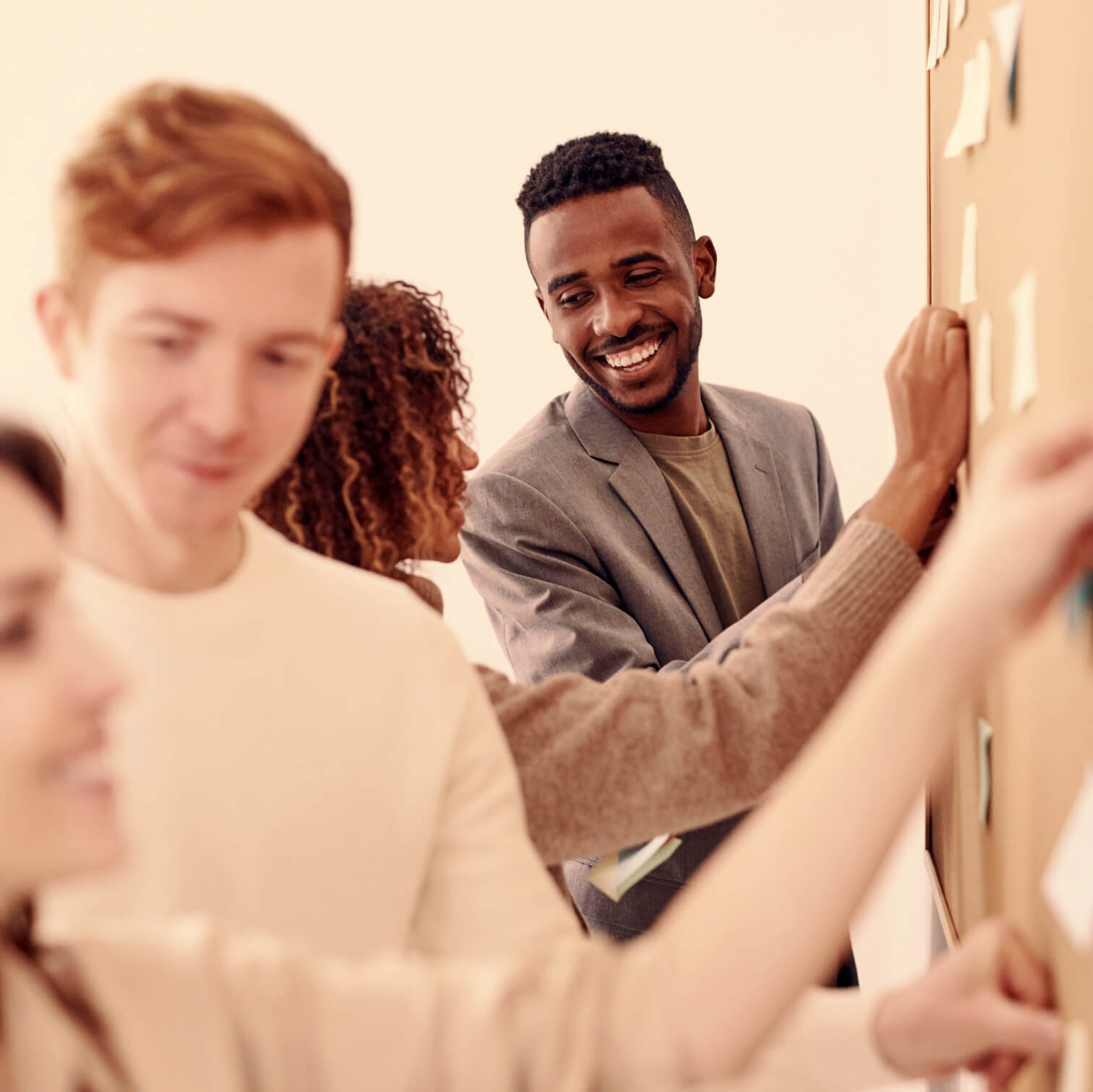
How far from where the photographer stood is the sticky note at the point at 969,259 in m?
0.97

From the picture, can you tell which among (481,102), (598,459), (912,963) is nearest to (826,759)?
(598,459)

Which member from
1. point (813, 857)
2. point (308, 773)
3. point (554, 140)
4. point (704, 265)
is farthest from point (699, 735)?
point (554, 140)

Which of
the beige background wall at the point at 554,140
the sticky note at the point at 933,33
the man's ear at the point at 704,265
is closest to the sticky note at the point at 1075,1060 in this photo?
the sticky note at the point at 933,33

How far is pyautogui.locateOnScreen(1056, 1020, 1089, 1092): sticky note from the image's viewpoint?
60 cm

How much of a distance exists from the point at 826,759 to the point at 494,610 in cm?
103

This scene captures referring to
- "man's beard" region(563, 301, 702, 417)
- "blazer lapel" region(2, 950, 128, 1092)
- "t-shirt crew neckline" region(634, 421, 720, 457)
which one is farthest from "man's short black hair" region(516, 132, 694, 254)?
"blazer lapel" region(2, 950, 128, 1092)

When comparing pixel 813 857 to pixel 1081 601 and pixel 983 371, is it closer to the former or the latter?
pixel 1081 601

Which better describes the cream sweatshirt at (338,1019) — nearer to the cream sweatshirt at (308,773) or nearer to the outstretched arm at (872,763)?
the outstretched arm at (872,763)

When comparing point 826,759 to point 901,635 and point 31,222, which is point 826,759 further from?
point 31,222

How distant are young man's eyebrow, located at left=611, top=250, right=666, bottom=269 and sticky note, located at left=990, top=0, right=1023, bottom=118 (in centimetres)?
72

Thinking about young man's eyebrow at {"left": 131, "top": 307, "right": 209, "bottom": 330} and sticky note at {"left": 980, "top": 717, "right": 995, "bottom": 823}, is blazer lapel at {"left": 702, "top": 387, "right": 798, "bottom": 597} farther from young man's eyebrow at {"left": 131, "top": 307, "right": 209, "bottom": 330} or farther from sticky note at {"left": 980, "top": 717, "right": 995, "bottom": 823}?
young man's eyebrow at {"left": 131, "top": 307, "right": 209, "bottom": 330}

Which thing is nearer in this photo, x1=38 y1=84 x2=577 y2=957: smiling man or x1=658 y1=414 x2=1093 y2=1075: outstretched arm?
x1=658 y1=414 x2=1093 y2=1075: outstretched arm

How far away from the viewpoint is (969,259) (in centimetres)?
100

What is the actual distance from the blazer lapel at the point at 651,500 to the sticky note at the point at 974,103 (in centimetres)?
54
